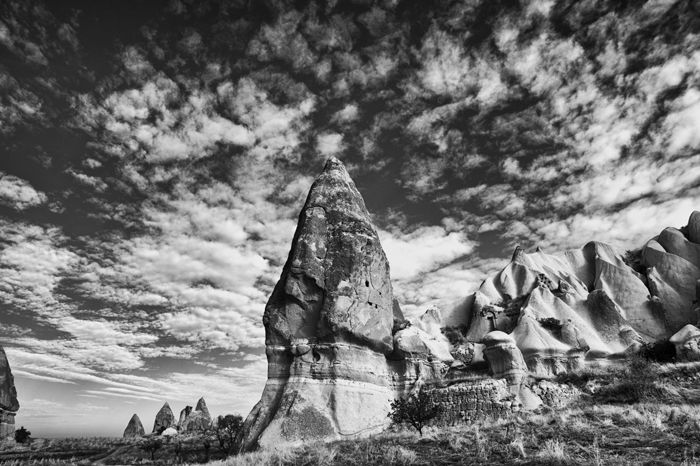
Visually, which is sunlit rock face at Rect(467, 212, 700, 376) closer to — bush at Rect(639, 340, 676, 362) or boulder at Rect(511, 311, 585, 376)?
boulder at Rect(511, 311, 585, 376)

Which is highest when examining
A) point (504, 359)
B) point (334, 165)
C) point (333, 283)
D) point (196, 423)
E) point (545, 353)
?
point (334, 165)

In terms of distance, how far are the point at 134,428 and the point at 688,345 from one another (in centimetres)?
8097

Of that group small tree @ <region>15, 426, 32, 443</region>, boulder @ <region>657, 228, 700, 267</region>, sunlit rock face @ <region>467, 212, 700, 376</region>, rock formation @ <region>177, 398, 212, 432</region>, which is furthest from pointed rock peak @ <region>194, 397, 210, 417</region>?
boulder @ <region>657, 228, 700, 267</region>

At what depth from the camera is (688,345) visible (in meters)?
29.0

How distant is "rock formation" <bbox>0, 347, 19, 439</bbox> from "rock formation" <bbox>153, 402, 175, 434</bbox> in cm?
2285

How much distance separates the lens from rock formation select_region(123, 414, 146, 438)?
72.1 m

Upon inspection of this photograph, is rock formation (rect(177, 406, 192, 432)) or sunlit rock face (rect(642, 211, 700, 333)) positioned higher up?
sunlit rock face (rect(642, 211, 700, 333))

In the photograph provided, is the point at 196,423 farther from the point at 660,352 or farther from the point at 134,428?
the point at 660,352

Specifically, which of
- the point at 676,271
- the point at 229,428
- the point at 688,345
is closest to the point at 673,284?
the point at 676,271

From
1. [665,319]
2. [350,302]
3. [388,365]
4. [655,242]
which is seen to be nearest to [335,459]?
[350,302]

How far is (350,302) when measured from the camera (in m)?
22.7

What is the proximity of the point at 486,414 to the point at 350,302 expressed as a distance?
887 centimetres

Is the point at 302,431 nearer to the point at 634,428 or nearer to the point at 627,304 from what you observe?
the point at 634,428

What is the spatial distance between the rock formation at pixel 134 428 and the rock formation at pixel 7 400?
2340 cm
